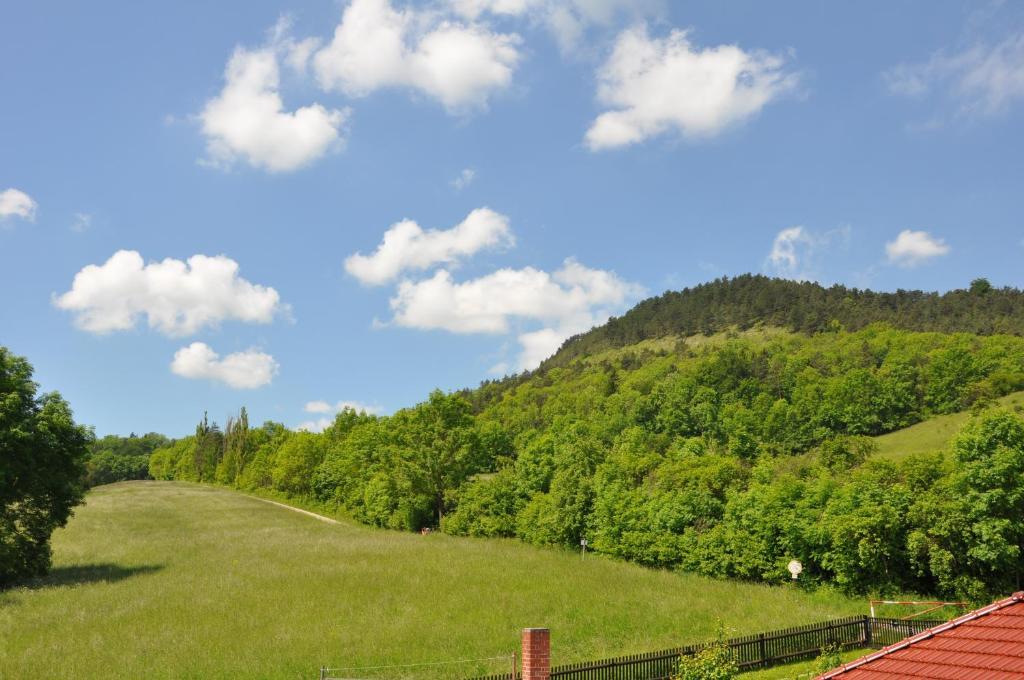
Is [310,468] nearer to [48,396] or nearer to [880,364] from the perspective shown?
[48,396]

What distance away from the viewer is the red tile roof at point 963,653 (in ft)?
27.7

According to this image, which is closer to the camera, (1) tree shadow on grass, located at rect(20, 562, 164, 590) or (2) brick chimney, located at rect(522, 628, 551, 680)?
(2) brick chimney, located at rect(522, 628, 551, 680)

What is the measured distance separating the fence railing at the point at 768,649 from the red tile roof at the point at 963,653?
36.7 feet

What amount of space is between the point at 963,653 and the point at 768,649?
53.8 feet

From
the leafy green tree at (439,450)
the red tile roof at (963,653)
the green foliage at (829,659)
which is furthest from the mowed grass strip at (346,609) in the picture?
the leafy green tree at (439,450)

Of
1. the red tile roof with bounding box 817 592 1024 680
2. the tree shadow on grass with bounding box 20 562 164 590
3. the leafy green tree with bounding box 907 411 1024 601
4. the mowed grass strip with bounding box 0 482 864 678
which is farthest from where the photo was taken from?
the tree shadow on grass with bounding box 20 562 164 590

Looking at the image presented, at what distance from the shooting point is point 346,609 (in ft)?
97.1

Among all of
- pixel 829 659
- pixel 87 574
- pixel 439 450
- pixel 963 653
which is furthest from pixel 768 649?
pixel 439 450

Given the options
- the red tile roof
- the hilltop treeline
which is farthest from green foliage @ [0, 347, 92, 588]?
the red tile roof

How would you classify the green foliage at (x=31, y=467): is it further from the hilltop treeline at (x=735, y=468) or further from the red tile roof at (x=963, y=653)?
the red tile roof at (x=963, y=653)

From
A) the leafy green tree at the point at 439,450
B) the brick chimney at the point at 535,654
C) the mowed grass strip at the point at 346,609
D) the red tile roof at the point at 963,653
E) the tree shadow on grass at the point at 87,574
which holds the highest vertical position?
the leafy green tree at the point at 439,450

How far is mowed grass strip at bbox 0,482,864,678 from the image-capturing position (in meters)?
23.2

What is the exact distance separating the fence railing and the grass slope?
59.8 meters

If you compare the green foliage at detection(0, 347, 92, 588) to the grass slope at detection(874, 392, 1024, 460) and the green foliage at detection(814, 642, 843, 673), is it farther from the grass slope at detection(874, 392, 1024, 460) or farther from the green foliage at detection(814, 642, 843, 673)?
the grass slope at detection(874, 392, 1024, 460)
